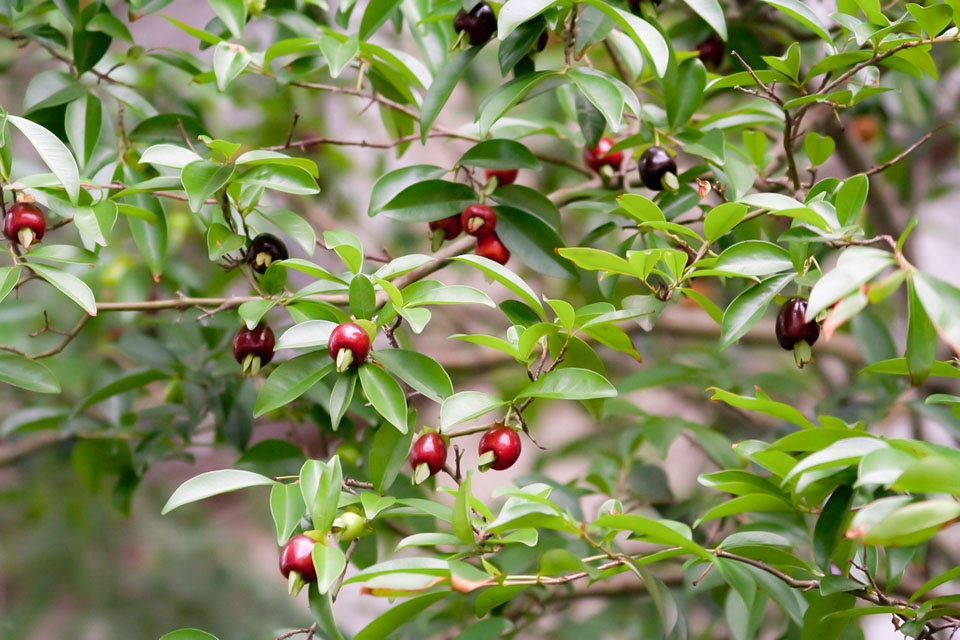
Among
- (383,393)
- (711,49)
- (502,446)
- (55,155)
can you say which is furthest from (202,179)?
(711,49)

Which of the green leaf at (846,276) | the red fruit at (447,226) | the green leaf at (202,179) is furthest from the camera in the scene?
the red fruit at (447,226)

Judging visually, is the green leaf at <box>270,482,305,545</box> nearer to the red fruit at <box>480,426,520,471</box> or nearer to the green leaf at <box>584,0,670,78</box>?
the red fruit at <box>480,426,520,471</box>

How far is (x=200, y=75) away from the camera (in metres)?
0.93

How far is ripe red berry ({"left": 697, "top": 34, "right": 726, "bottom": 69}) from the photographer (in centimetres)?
118

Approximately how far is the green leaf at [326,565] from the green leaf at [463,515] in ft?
0.29

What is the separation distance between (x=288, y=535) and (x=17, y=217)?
0.40 m

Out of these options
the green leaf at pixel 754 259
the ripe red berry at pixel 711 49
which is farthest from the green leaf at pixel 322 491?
the ripe red berry at pixel 711 49

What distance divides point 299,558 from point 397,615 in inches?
3.3

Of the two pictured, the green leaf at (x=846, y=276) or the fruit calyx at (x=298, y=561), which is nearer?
the green leaf at (x=846, y=276)

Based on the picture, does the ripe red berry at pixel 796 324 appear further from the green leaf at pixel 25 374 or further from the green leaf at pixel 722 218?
the green leaf at pixel 25 374

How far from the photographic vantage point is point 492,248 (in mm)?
878

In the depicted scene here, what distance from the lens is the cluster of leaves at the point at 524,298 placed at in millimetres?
613

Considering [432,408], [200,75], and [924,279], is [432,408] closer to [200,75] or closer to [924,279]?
[200,75]

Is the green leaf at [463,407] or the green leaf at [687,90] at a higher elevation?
the green leaf at [687,90]
